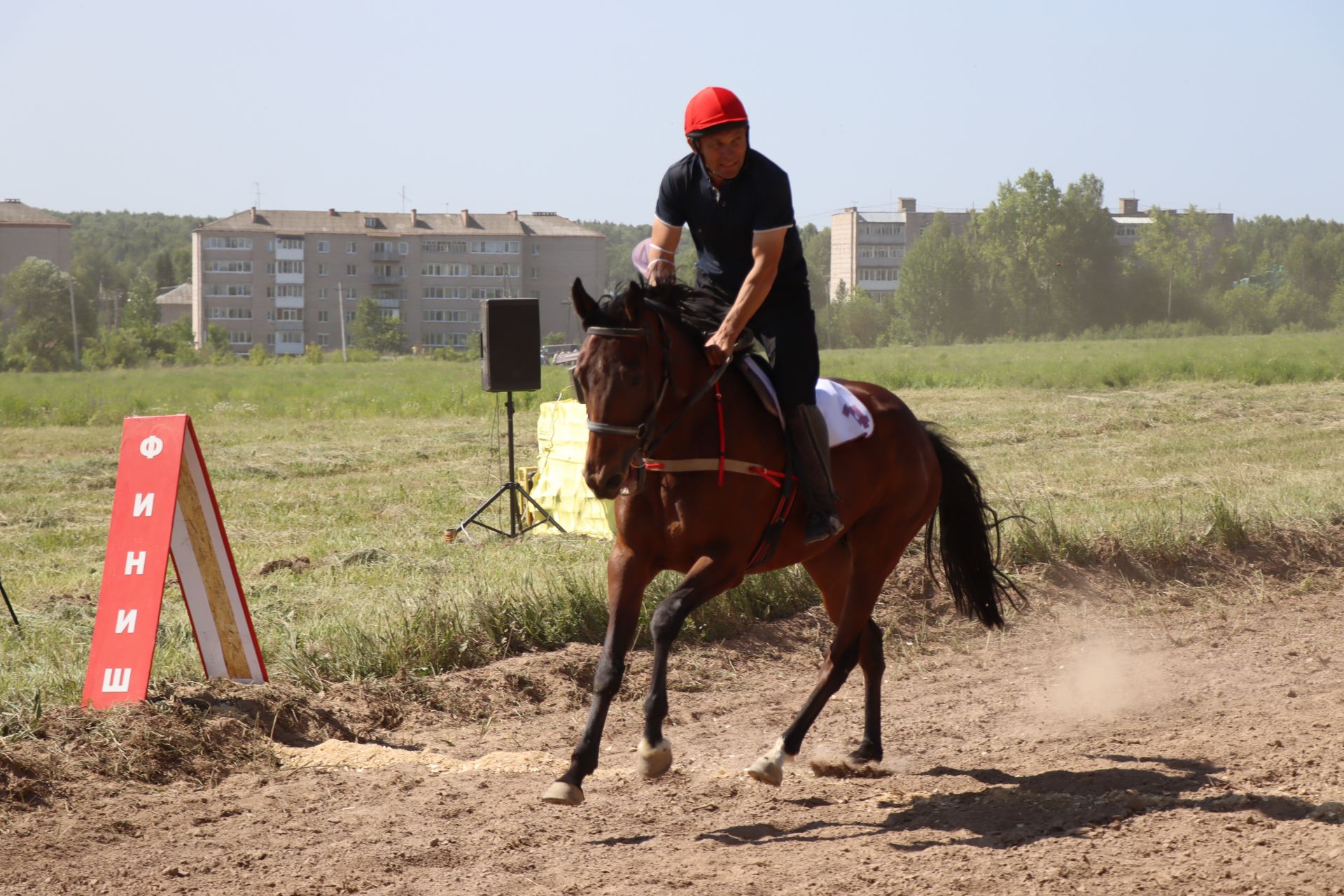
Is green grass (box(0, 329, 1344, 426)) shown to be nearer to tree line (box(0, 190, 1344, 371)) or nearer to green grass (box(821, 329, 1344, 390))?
green grass (box(821, 329, 1344, 390))

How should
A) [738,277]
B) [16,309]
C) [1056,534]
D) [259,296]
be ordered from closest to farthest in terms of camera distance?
[738,277] < [1056,534] < [16,309] < [259,296]

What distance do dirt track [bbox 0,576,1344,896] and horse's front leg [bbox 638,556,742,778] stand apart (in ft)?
0.94

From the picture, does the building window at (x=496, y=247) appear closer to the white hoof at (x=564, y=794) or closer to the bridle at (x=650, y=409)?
the bridle at (x=650, y=409)

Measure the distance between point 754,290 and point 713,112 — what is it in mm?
753

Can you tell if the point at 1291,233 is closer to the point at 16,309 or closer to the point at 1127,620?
the point at 16,309

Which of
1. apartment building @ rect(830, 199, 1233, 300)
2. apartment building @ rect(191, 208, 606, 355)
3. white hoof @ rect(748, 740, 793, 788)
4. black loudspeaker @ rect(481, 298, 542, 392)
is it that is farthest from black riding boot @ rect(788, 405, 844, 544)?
apartment building @ rect(830, 199, 1233, 300)

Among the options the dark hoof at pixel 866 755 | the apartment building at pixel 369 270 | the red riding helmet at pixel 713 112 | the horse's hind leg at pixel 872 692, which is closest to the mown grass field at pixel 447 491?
the horse's hind leg at pixel 872 692

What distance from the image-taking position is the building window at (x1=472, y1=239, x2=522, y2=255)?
128 metres

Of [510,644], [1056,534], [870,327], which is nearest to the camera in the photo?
[510,644]

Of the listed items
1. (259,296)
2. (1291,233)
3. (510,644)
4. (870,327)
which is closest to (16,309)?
(259,296)

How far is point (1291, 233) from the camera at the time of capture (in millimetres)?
168250

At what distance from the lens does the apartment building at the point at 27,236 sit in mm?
121125

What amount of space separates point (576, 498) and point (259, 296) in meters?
121

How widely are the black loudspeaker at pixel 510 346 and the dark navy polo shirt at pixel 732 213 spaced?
6963 mm
